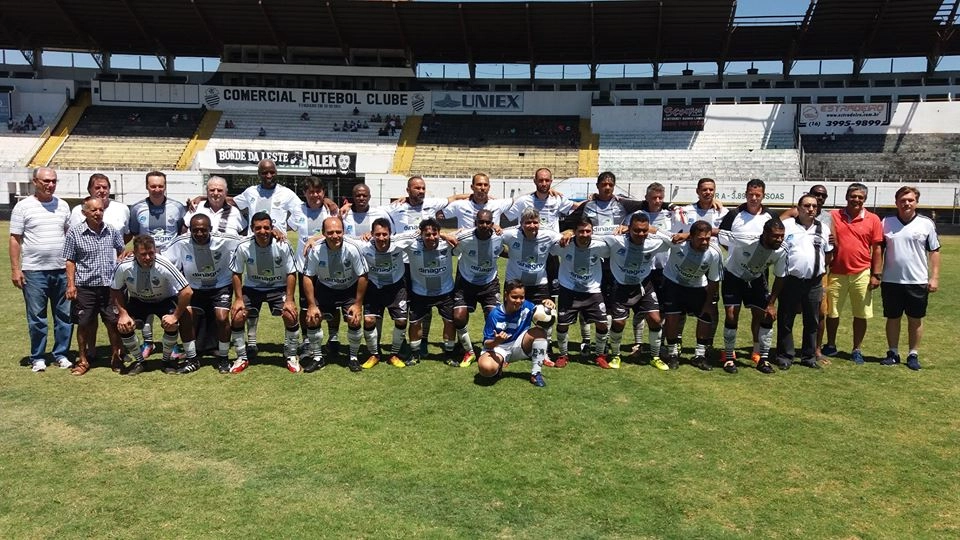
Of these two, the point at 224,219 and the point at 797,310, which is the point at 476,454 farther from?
the point at 797,310

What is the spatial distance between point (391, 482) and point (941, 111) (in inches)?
1658

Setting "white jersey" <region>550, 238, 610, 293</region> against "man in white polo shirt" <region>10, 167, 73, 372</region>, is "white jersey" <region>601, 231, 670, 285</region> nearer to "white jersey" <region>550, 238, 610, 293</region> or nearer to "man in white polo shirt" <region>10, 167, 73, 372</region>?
"white jersey" <region>550, 238, 610, 293</region>

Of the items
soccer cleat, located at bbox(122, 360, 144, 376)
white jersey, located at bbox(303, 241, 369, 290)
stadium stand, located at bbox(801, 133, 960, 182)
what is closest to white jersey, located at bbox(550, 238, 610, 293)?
white jersey, located at bbox(303, 241, 369, 290)

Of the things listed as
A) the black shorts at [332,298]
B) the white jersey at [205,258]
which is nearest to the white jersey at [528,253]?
the black shorts at [332,298]

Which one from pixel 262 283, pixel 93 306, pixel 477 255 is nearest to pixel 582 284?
pixel 477 255

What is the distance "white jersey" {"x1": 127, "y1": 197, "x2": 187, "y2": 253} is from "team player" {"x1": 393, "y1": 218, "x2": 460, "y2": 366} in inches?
110

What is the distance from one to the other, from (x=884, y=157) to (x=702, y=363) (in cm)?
3373

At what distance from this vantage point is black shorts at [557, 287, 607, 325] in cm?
730

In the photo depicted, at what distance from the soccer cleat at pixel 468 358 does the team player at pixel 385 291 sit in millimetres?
705

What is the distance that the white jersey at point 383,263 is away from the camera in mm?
7207

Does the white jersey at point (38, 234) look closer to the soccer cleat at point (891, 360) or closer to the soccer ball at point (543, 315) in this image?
the soccer ball at point (543, 315)

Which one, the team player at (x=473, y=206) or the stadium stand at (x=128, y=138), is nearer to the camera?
the team player at (x=473, y=206)

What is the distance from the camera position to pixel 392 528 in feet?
11.9

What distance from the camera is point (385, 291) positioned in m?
7.34
